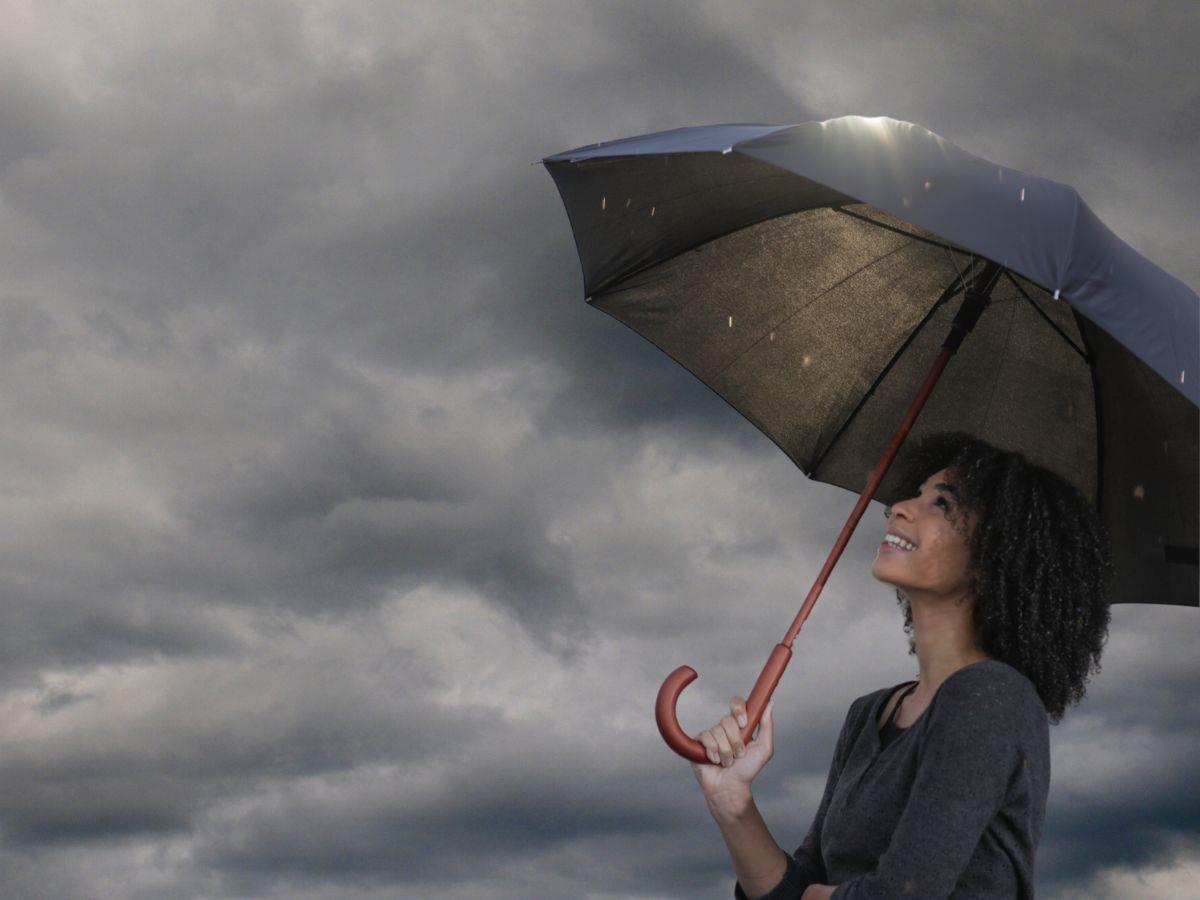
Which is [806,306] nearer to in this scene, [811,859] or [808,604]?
[808,604]

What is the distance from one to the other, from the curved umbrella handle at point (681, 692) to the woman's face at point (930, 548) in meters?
0.55

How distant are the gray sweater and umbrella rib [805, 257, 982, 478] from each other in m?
2.09

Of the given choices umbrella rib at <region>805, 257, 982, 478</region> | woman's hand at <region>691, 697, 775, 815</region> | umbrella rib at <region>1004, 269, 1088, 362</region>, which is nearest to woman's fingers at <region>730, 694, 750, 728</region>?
woman's hand at <region>691, 697, 775, 815</region>

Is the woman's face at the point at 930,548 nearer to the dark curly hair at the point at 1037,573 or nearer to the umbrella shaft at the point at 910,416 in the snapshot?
the dark curly hair at the point at 1037,573

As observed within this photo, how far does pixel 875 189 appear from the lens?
4.06 metres

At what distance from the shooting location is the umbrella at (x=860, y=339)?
5625mm

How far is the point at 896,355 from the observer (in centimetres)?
615

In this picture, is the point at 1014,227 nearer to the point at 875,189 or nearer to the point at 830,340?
the point at 875,189

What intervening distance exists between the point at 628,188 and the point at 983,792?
299 cm

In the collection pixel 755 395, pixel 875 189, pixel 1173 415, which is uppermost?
pixel 755 395

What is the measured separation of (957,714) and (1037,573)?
76 centimetres

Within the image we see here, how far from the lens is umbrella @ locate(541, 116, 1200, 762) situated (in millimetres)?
5625

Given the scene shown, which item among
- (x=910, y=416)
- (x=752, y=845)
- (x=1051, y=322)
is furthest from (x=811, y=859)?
(x=1051, y=322)

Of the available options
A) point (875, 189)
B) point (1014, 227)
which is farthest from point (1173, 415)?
point (875, 189)
